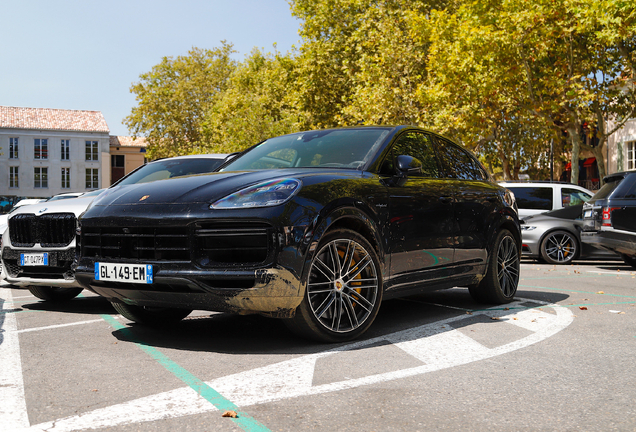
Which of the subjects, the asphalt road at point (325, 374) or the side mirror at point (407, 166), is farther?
the side mirror at point (407, 166)

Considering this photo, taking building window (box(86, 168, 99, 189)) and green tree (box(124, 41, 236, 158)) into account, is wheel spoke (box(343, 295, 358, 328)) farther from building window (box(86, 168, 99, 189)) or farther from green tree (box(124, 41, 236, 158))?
building window (box(86, 168, 99, 189))

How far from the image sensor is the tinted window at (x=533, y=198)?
15461mm

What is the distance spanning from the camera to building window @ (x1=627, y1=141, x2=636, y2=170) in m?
33.9

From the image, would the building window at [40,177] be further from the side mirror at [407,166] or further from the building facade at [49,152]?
the side mirror at [407,166]

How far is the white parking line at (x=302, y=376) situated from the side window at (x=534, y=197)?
33.0ft

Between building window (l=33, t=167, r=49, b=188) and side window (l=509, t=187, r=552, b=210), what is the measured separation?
6607cm

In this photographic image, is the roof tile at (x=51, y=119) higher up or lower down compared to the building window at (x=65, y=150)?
higher up

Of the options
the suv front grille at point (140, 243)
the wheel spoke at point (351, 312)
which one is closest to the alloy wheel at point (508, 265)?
the wheel spoke at point (351, 312)

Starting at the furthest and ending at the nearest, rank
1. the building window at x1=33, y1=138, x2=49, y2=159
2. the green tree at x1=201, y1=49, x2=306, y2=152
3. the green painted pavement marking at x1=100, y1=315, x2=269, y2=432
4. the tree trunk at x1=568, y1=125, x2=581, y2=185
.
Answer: the building window at x1=33, y1=138, x2=49, y2=159
the green tree at x1=201, y1=49, x2=306, y2=152
the tree trunk at x1=568, y1=125, x2=581, y2=185
the green painted pavement marking at x1=100, y1=315, x2=269, y2=432

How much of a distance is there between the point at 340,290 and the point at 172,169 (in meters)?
4.06

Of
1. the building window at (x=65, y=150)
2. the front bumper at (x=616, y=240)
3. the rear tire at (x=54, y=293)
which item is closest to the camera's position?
the rear tire at (x=54, y=293)

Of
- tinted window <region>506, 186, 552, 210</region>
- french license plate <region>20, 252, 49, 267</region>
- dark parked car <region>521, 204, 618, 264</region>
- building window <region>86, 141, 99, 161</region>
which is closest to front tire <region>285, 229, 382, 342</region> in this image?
french license plate <region>20, 252, 49, 267</region>

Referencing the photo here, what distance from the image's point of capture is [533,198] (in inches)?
615

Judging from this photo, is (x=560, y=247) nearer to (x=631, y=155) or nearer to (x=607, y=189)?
(x=607, y=189)
